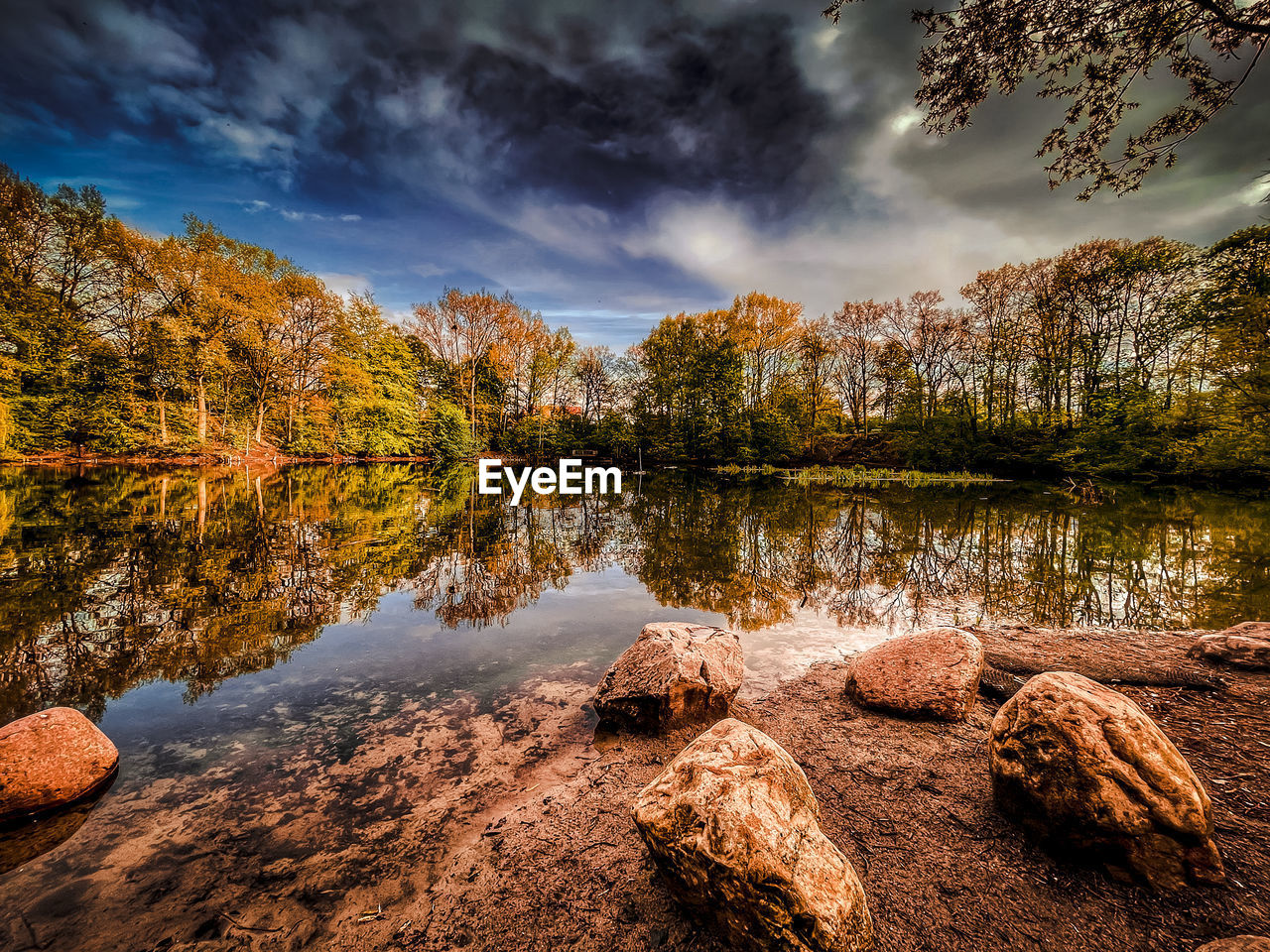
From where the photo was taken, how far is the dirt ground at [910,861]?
1915 millimetres

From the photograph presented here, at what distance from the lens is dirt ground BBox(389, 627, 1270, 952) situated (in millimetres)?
1915

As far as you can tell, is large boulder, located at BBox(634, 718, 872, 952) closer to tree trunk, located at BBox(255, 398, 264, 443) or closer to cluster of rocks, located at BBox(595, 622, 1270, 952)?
cluster of rocks, located at BBox(595, 622, 1270, 952)

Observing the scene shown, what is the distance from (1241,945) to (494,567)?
331 inches

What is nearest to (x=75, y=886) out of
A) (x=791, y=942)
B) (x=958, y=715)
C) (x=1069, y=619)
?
(x=791, y=942)

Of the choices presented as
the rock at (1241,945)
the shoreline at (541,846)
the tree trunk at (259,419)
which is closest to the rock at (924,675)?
the shoreline at (541,846)

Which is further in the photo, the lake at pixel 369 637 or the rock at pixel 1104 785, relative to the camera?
the lake at pixel 369 637

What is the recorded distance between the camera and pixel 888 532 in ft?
38.4

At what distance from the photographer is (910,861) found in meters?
2.33

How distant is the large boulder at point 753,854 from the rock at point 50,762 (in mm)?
3710

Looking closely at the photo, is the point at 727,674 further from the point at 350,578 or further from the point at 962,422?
→ the point at 962,422

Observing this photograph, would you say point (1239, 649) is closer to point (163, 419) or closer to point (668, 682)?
point (668, 682)

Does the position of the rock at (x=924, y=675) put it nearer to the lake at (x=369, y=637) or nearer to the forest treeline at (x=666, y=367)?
the lake at (x=369, y=637)

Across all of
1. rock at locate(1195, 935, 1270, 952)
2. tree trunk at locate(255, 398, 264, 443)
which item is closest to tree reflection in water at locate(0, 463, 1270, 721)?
rock at locate(1195, 935, 1270, 952)

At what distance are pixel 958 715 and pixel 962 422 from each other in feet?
117
